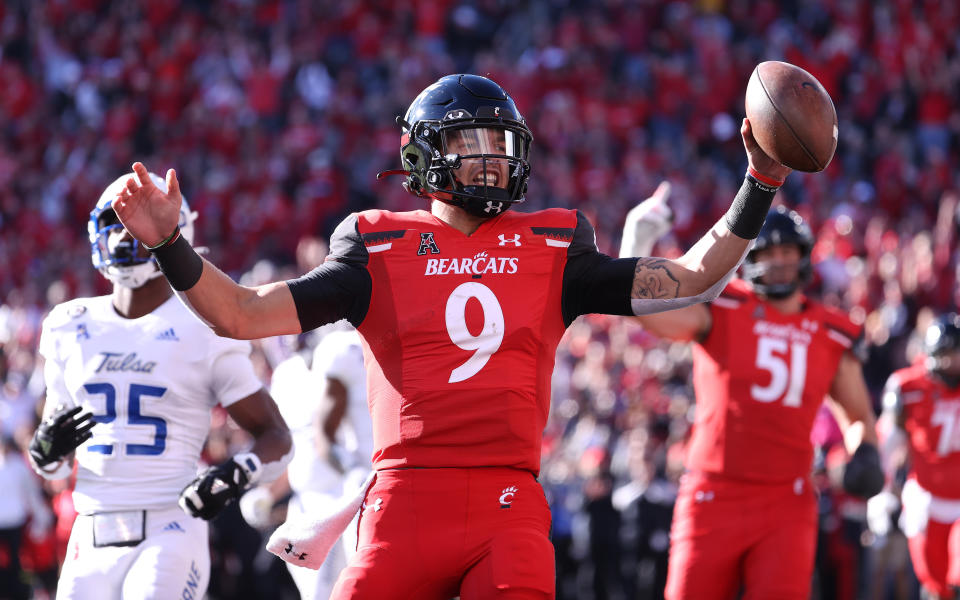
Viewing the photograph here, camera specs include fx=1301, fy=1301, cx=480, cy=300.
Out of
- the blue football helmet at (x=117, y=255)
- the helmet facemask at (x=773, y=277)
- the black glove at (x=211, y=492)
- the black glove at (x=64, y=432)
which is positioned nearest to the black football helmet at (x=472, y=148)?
the black glove at (x=211, y=492)

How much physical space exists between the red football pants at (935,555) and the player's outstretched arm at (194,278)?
5475 mm

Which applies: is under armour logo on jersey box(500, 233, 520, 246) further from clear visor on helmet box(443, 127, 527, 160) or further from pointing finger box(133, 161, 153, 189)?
pointing finger box(133, 161, 153, 189)

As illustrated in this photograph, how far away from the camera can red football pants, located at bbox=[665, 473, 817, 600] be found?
5438mm

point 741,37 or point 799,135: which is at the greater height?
point 741,37

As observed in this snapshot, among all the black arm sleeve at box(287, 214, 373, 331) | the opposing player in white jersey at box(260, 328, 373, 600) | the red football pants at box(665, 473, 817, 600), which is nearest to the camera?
the black arm sleeve at box(287, 214, 373, 331)

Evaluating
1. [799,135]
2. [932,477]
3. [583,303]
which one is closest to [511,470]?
[583,303]

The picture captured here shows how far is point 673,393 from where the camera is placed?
10.9 metres

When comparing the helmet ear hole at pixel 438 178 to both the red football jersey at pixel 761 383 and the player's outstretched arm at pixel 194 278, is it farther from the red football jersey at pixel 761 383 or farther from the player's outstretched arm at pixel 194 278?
the red football jersey at pixel 761 383

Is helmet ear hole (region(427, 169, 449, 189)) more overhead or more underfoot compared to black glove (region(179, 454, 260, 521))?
more overhead

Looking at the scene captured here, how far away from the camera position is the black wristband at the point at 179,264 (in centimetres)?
339

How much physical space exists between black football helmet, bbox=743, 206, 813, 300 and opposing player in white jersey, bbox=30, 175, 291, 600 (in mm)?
2357

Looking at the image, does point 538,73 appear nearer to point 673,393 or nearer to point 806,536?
point 673,393

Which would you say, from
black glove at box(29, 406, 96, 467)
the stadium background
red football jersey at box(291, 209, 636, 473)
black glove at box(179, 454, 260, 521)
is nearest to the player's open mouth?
red football jersey at box(291, 209, 636, 473)

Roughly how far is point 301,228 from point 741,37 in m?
6.46
